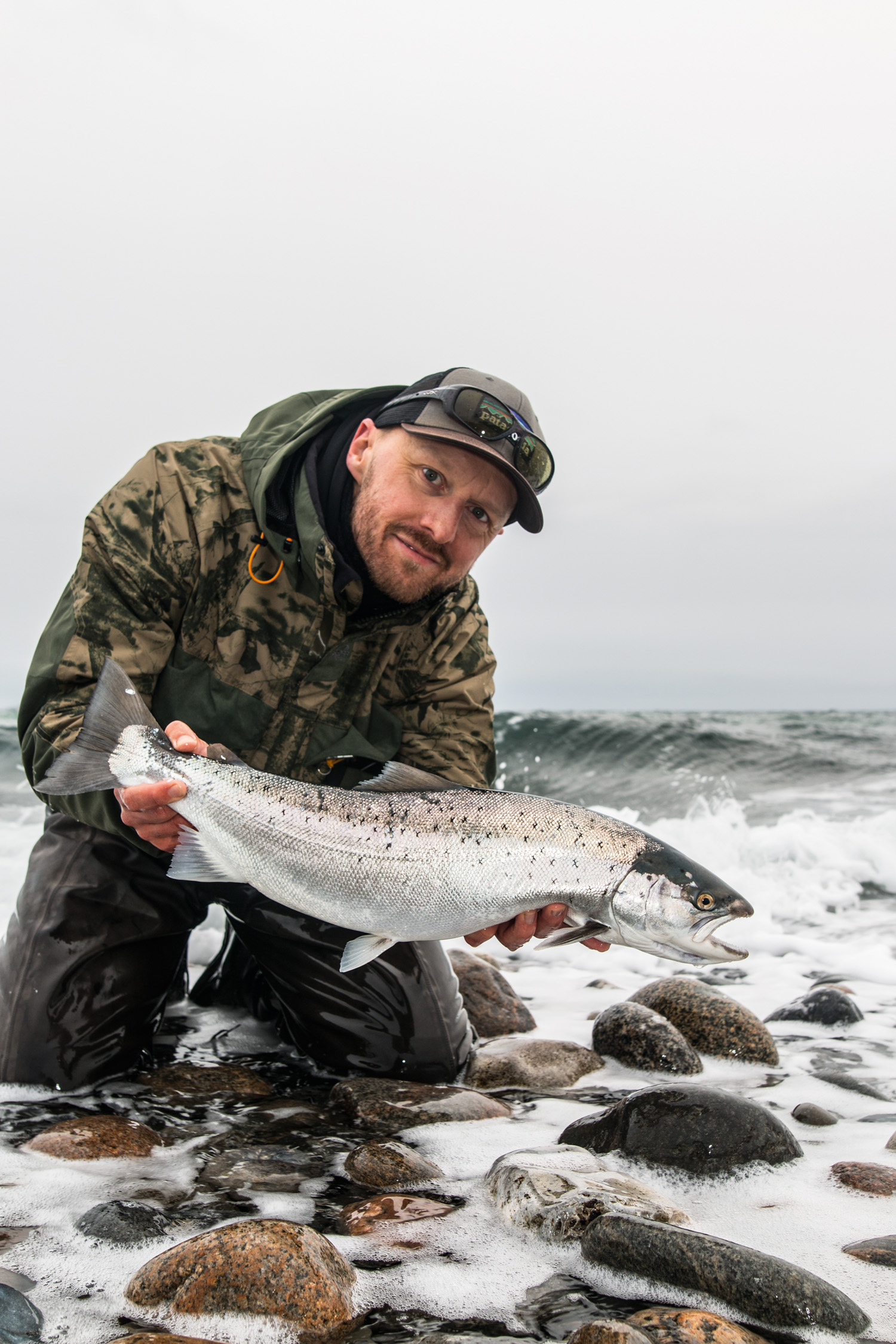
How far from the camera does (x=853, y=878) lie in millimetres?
10000

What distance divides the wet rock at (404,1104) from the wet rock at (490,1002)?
1013mm

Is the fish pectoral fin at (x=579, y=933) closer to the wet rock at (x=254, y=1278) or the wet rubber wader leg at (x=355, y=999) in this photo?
the wet rubber wader leg at (x=355, y=999)

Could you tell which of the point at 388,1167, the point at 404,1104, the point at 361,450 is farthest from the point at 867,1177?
the point at 361,450

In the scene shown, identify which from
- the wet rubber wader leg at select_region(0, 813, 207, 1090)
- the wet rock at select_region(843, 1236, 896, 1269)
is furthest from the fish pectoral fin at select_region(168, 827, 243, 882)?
the wet rock at select_region(843, 1236, 896, 1269)

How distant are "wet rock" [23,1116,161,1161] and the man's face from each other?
2.46 metres

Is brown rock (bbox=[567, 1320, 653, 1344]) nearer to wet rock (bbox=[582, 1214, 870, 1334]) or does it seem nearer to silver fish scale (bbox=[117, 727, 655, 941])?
wet rock (bbox=[582, 1214, 870, 1334])

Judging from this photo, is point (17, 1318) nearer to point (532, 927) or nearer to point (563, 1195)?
point (563, 1195)

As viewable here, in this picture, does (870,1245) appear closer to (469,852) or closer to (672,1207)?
(672,1207)

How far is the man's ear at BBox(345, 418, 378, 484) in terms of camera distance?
4.38m

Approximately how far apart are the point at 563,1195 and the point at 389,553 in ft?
8.75

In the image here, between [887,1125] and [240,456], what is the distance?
163 inches

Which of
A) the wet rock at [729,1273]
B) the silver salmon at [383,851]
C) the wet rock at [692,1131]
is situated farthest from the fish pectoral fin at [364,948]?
the wet rock at [729,1273]

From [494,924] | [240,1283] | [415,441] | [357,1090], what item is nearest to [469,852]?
[494,924]

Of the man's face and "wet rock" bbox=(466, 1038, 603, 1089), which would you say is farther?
"wet rock" bbox=(466, 1038, 603, 1089)
